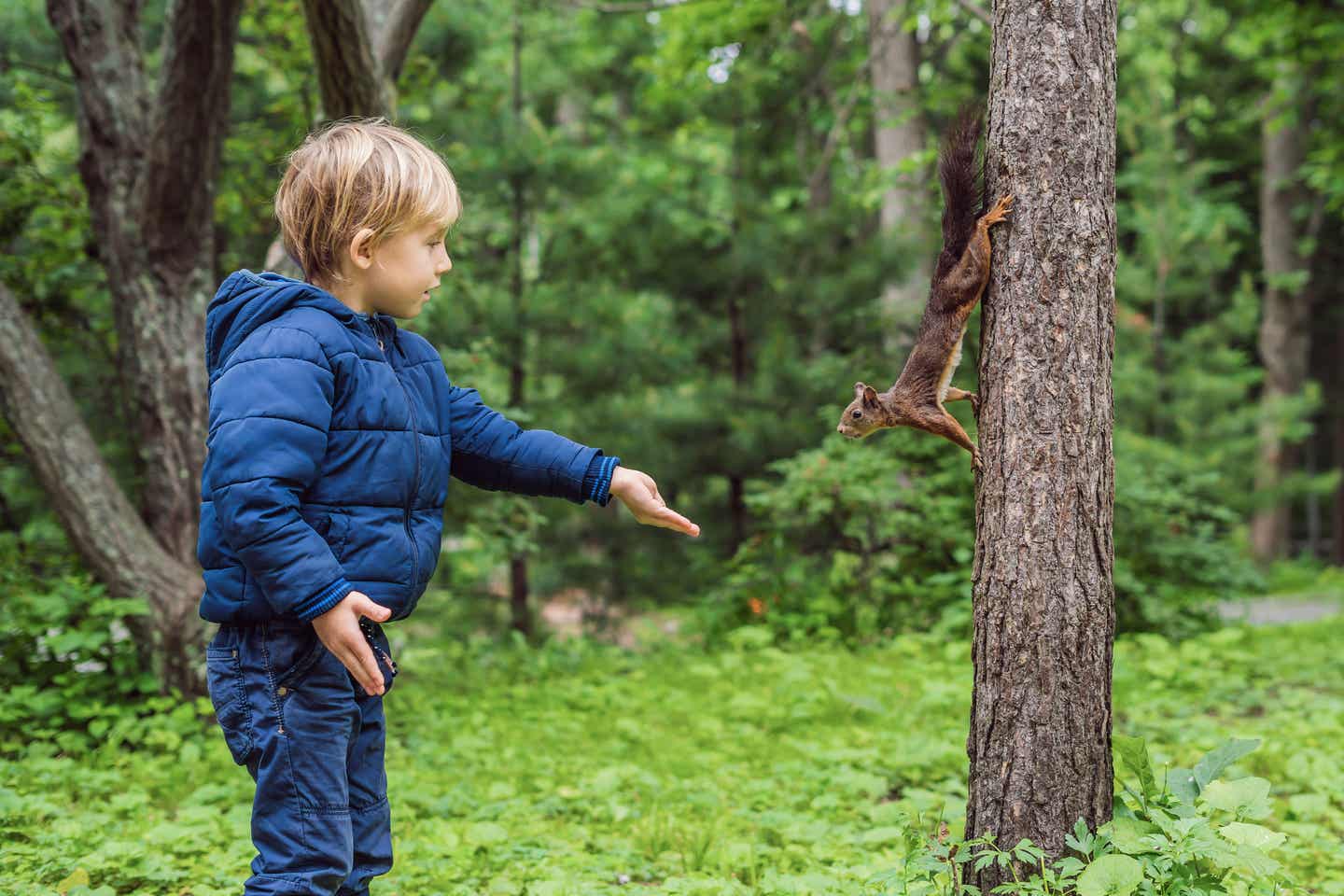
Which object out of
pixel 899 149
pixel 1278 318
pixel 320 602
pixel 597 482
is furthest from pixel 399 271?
pixel 1278 318

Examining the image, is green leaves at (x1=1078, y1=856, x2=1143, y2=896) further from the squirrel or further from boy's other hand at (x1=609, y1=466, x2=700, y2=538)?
boy's other hand at (x1=609, y1=466, x2=700, y2=538)

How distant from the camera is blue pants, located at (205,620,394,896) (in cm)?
189

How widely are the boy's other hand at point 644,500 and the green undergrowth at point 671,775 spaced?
0.94m

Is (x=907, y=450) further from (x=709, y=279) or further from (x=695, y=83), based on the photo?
(x=695, y=83)

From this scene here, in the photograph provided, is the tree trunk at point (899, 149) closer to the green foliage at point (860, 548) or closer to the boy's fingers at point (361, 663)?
the green foliage at point (860, 548)

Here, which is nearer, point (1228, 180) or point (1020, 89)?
point (1020, 89)

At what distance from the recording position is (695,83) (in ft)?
27.3

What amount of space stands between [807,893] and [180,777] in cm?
243

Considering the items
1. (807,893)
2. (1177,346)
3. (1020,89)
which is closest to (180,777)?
(807,893)

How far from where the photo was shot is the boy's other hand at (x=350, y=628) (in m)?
→ 1.77

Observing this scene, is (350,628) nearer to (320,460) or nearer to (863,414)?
(320,460)

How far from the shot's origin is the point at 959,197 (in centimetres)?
238

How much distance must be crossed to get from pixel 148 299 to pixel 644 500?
12.0ft

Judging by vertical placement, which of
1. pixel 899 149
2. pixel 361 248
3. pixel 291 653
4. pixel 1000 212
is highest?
pixel 899 149
